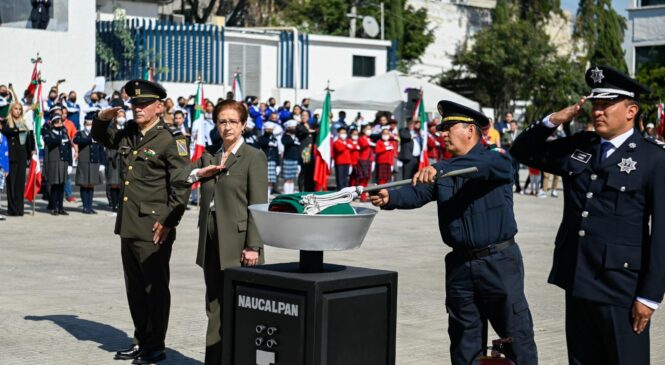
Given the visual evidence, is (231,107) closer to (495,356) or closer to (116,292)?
(495,356)

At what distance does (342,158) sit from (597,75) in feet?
66.8

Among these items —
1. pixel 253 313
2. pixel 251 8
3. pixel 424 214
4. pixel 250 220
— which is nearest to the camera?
pixel 253 313

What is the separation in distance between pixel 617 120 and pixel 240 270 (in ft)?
6.60

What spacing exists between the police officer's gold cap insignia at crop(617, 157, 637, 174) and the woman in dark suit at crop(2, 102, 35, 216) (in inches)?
591

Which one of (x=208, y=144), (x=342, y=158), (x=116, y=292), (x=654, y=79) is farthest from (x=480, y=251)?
(x=654, y=79)

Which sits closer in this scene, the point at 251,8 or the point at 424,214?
the point at 424,214

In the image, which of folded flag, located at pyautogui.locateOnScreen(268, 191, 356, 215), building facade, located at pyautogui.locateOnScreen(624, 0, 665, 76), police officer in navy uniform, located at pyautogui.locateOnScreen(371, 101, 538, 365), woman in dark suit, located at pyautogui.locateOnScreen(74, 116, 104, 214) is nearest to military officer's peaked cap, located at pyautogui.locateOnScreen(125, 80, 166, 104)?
police officer in navy uniform, located at pyautogui.locateOnScreen(371, 101, 538, 365)

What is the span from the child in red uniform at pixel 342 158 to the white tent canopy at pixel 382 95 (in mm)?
6029

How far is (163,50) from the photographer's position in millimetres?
38000

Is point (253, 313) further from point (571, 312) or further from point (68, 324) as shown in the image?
point (68, 324)

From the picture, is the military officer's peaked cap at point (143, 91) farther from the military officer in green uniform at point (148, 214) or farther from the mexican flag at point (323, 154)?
the mexican flag at point (323, 154)

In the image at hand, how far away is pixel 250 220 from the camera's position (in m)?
7.32

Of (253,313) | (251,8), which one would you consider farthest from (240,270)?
(251,8)

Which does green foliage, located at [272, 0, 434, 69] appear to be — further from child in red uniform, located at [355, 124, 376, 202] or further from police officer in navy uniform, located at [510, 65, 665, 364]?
police officer in navy uniform, located at [510, 65, 665, 364]
